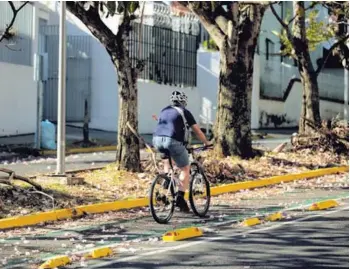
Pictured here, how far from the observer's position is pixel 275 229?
33.8ft

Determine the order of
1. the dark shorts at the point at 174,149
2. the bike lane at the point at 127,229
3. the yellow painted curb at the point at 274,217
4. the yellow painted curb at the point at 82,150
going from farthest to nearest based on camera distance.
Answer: the yellow painted curb at the point at 82,150
the yellow painted curb at the point at 274,217
the dark shorts at the point at 174,149
the bike lane at the point at 127,229

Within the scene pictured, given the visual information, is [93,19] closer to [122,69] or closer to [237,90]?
[122,69]

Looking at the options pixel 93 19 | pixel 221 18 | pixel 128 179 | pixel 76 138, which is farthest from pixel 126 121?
pixel 76 138

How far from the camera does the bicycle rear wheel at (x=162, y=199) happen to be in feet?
34.8

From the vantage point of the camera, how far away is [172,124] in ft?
35.2

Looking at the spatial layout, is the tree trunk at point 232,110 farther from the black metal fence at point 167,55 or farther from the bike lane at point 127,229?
the black metal fence at point 167,55

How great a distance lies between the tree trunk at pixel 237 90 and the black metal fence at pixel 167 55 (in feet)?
37.1

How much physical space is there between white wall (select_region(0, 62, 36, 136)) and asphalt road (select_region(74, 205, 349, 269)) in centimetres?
1488

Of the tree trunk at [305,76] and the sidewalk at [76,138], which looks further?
the sidewalk at [76,138]

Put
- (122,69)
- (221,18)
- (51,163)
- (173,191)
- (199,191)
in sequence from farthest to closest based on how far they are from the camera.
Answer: (51,163), (221,18), (122,69), (199,191), (173,191)

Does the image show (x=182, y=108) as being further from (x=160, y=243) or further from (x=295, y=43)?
(x=295, y=43)

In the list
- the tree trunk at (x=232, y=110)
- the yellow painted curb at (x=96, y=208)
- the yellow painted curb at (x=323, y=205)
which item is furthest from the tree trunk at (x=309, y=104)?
the yellow painted curb at (x=323, y=205)

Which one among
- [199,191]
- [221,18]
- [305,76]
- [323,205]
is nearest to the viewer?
[199,191]

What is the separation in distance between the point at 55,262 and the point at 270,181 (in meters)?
8.52
